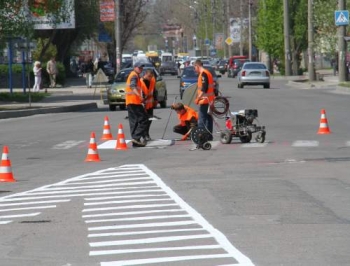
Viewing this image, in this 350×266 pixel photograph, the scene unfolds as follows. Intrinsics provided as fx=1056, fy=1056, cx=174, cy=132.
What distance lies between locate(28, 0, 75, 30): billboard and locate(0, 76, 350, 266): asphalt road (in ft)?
57.9

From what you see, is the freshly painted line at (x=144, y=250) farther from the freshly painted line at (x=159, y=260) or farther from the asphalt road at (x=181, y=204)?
the freshly painted line at (x=159, y=260)

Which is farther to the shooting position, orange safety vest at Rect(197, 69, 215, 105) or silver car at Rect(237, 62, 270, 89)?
silver car at Rect(237, 62, 270, 89)

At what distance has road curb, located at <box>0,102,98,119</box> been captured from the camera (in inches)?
1484

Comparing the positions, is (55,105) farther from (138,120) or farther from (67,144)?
(138,120)

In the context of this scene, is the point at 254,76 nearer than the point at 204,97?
No

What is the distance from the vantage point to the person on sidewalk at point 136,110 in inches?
941

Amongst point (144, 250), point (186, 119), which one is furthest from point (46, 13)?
point (144, 250)

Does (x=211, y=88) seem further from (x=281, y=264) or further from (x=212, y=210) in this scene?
(x=281, y=264)

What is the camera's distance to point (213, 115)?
953 inches

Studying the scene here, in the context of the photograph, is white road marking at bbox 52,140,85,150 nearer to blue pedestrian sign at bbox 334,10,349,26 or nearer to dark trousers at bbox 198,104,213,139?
dark trousers at bbox 198,104,213,139

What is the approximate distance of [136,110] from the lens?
2419cm

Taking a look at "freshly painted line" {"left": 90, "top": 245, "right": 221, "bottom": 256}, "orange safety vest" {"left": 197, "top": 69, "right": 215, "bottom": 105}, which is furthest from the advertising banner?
"freshly painted line" {"left": 90, "top": 245, "right": 221, "bottom": 256}

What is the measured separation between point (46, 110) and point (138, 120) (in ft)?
54.6

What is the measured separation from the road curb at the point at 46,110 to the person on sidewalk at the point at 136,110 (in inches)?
542
